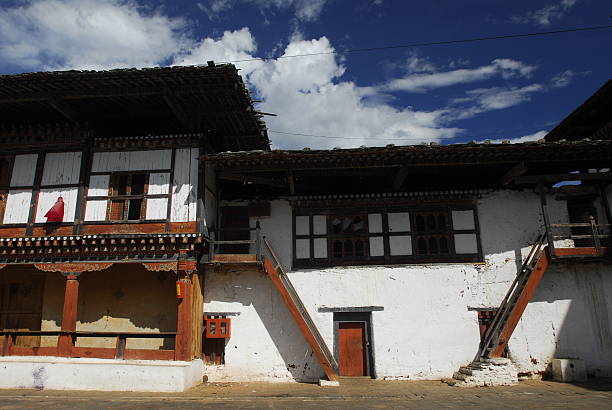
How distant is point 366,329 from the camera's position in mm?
12055

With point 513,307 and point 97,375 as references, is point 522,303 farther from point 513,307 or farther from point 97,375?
point 97,375

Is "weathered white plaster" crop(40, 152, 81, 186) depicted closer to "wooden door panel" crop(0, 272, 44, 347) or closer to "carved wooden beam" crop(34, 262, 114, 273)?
"carved wooden beam" crop(34, 262, 114, 273)

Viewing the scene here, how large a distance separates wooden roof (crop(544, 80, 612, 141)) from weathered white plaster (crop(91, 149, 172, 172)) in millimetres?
12444

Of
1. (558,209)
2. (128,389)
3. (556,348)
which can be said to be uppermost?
(558,209)

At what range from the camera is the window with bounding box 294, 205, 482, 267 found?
41.1 feet

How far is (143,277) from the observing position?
13.0 m

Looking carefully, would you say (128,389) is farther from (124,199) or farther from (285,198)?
(285,198)

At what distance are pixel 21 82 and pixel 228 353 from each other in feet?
29.4

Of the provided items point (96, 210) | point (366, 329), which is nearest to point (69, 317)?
point (96, 210)

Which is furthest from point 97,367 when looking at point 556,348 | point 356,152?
point 556,348

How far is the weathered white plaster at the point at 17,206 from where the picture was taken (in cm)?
1202

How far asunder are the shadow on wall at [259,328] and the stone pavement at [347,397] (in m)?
0.77

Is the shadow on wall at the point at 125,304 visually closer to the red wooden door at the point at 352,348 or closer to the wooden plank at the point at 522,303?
the red wooden door at the point at 352,348

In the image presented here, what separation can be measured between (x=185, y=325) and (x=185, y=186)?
12.3ft
